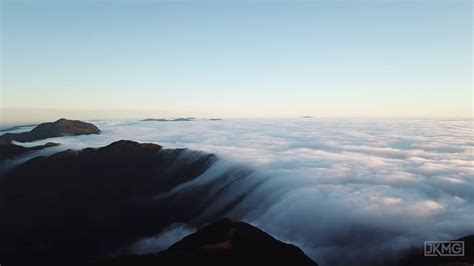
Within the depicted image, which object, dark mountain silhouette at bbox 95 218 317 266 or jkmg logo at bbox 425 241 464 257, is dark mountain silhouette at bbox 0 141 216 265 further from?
jkmg logo at bbox 425 241 464 257

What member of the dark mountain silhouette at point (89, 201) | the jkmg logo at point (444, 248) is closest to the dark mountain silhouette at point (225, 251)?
the jkmg logo at point (444, 248)

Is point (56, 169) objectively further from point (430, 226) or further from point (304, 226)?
point (430, 226)

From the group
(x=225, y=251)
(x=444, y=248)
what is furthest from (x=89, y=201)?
(x=444, y=248)

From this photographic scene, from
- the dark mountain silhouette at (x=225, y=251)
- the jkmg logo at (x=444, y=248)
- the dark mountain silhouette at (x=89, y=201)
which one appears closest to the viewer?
the dark mountain silhouette at (x=225, y=251)

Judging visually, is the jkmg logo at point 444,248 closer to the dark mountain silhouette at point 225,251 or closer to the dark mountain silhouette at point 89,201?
the dark mountain silhouette at point 225,251

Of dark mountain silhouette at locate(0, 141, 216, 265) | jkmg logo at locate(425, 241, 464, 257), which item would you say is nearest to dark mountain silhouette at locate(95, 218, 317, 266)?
jkmg logo at locate(425, 241, 464, 257)

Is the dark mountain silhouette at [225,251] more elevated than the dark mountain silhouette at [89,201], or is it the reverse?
the dark mountain silhouette at [225,251]

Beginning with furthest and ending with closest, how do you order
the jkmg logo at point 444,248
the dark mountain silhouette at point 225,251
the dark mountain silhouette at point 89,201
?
the dark mountain silhouette at point 89,201 < the jkmg logo at point 444,248 < the dark mountain silhouette at point 225,251
